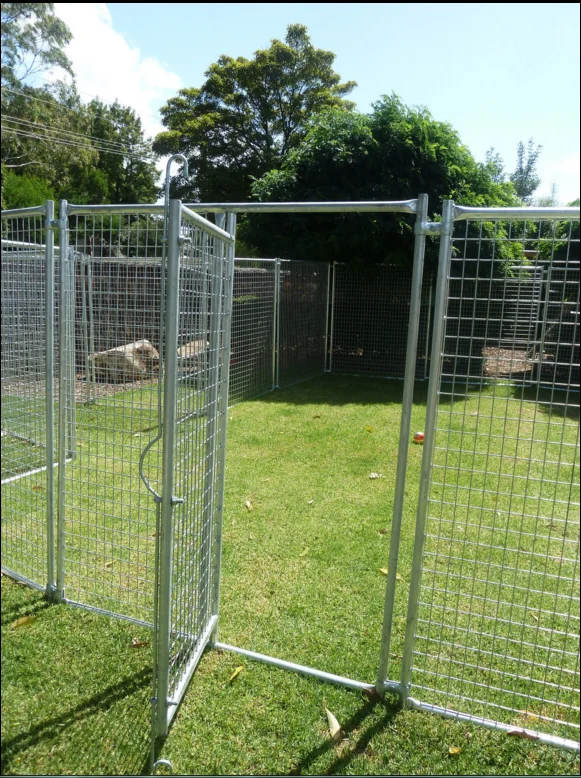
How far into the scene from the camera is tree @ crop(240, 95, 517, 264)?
1088 centimetres

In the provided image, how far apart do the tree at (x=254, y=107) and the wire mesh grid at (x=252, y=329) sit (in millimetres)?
17118

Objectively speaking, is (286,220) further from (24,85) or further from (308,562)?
(24,85)

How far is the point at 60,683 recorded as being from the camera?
2707 mm

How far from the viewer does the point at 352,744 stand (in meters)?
2.47

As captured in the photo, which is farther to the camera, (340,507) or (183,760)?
(340,507)

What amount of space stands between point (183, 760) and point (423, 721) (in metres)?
1.11

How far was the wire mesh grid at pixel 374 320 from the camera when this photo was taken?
11664 millimetres

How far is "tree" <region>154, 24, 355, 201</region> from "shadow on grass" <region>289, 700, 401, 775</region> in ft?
79.9

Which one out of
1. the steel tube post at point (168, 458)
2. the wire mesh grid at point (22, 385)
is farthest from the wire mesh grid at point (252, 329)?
the steel tube post at point (168, 458)

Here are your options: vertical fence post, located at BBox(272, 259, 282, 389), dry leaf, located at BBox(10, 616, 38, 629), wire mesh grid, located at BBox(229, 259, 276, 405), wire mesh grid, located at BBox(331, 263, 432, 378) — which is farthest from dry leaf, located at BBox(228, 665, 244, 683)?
wire mesh grid, located at BBox(331, 263, 432, 378)

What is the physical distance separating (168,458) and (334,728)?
146 centimetres

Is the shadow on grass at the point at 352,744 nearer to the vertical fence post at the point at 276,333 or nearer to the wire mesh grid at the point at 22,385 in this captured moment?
the wire mesh grid at the point at 22,385

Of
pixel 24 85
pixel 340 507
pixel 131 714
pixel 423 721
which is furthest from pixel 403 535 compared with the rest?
pixel 24 85

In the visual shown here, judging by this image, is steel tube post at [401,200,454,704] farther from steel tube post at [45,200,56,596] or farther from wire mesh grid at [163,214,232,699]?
steel tube post at [45,200,56,596]
